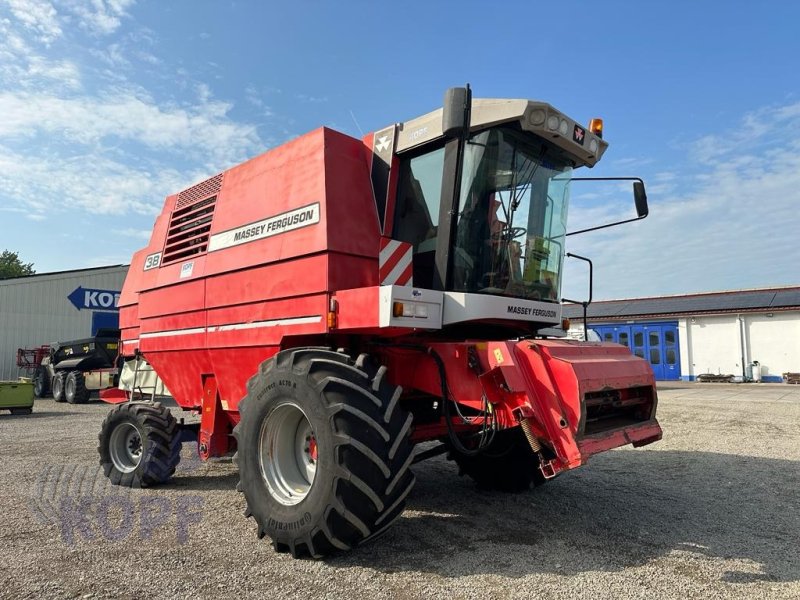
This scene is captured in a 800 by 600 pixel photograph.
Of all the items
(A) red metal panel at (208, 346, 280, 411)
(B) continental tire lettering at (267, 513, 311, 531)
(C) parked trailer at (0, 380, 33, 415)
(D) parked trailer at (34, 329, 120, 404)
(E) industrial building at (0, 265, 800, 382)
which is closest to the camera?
(B) continental tire lettering at (267, 513, 311, 531)

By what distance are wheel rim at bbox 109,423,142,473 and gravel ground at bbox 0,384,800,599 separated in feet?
0.97

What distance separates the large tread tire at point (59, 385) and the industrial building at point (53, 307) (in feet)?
17.1

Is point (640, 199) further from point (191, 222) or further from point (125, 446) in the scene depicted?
point (125, 446)

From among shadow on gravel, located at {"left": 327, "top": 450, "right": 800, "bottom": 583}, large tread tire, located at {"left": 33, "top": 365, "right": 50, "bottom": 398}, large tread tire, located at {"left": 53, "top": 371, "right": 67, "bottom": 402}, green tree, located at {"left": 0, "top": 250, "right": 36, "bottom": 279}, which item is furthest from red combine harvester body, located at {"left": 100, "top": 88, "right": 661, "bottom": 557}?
green tree, located at {"left": 0, "top": 250, "right": 36, "bottom": 279}

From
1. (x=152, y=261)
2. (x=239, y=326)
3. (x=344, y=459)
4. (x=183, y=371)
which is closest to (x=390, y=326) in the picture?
(x=344, y=459)

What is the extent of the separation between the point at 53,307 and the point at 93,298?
164 cm

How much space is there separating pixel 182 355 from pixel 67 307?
22799 millimetres

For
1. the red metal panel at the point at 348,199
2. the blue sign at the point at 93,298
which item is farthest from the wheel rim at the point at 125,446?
the blue sign at the point at 93,298

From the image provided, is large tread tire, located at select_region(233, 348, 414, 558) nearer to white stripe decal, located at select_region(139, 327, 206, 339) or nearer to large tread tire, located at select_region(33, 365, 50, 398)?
white stripe decal, located at select_region(139, 327, 206, 339)

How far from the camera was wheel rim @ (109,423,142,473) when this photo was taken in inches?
259

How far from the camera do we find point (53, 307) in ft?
82.2

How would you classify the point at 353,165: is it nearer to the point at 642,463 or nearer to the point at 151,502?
the point at 151,502

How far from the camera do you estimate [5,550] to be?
4.13 m

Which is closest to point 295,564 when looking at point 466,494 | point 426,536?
point 426,536
